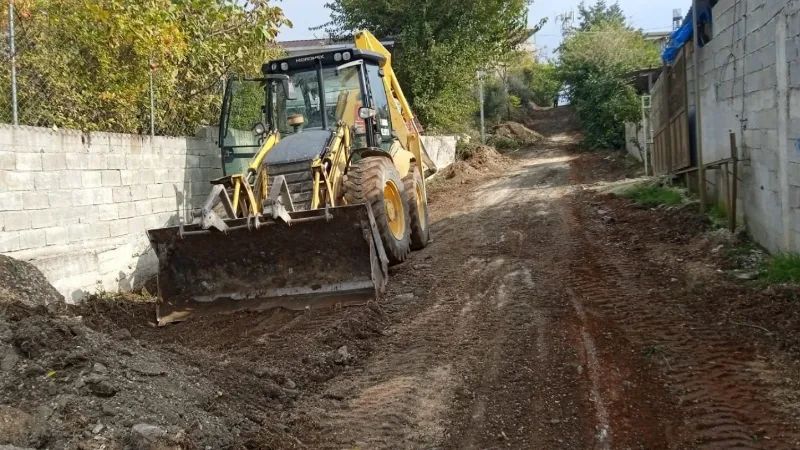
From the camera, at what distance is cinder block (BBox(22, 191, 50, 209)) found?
678cm

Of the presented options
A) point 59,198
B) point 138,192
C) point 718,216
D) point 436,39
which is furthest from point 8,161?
point 436,39

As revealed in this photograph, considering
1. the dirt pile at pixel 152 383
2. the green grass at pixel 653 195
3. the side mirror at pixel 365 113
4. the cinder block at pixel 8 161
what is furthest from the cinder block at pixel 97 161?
the green grass at pixel 653 195

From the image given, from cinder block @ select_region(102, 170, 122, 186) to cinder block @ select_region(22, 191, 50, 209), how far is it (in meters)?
0.98

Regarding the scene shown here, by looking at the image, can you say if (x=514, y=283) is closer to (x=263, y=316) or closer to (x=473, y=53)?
(x=263, y=316)

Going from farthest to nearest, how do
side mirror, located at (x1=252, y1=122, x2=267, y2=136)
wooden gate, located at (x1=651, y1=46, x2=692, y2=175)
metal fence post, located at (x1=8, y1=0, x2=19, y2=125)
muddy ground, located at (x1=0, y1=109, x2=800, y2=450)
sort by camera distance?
wooden gate, located at (x1=651, y1=46, x2=692, y2=175), side mirror, located at (x1=252, y1=122, x2=267, y2=136), metal fence post, located at (x1=8, y1=0, x2=19, y2=125), muddy ground, located at (x1=0, y1=109, x2=800, y2=450)

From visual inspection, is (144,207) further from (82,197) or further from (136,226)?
(82,197)

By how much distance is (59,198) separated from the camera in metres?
7.25

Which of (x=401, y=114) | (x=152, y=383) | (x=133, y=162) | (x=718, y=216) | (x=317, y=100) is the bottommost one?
(x=152, y=383)

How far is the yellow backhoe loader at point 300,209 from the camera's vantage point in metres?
6.79

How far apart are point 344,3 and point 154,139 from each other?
16579 millimetres

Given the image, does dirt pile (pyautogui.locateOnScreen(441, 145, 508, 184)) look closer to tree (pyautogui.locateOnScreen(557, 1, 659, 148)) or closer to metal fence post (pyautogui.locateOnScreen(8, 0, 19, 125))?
tree (pyautogui.locateOnScreen(557, 1, 659, 148))

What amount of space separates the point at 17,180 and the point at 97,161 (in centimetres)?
122

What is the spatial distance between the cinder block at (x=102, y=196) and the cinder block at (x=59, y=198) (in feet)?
1.35

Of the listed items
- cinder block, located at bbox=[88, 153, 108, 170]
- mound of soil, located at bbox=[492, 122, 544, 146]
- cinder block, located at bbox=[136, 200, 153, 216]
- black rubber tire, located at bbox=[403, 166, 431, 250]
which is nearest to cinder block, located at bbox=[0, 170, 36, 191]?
cinder block, located at bbox=[88, 153, 108, 170]
